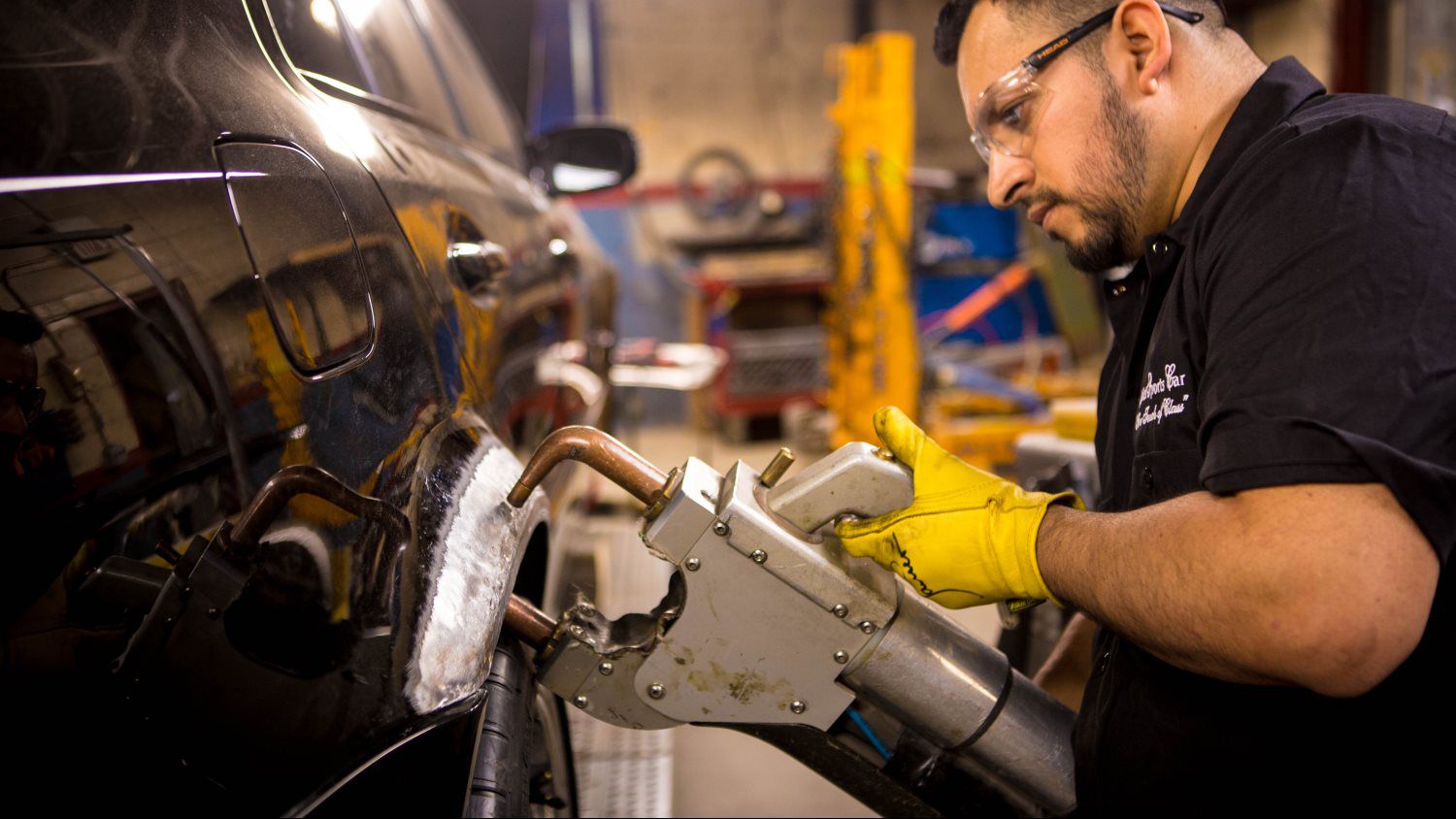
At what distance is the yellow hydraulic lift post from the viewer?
5.18 meters

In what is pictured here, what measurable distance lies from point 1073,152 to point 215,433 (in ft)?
3.63

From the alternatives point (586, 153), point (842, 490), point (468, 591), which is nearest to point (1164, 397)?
point (842, 490)

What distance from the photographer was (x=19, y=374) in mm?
631

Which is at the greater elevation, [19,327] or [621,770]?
[19,327]

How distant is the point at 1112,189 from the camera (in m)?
1.39

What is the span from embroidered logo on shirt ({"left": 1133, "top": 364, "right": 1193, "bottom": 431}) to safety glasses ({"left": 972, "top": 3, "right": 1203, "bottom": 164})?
0.38 m

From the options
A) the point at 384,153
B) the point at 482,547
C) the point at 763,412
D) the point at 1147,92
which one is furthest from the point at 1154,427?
the point at 763,412

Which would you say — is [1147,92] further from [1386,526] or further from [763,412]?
[763,412]

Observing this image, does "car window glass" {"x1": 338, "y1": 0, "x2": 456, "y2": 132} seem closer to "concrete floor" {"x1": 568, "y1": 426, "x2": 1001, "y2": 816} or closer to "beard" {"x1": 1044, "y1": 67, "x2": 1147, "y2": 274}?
"beard" {"x1": 1044, "y1": 67, "x2": 1147, "y2": 274}

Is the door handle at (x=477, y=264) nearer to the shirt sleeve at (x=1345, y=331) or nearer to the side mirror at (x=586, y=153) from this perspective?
the shirt sleeve at (x=1345, y=331)

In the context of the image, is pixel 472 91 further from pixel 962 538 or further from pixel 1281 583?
pixel 1281 583

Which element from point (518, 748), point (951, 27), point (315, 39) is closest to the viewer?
point (518, 748)

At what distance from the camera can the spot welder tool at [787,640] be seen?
3.99ft

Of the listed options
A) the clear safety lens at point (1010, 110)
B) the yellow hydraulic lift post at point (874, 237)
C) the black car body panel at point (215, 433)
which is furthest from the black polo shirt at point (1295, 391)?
the yellow hydraulic lift post at point (874, 237)
